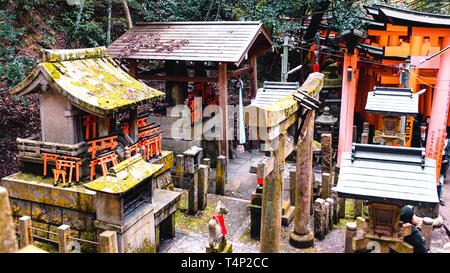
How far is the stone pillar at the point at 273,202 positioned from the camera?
6469 millimetres

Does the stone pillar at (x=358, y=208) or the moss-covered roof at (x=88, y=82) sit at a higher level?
the moss-covered roof at (x=88, y=82)

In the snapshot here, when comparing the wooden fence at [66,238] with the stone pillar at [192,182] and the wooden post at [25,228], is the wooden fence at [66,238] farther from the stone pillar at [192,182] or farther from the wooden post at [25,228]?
the stone pillar at [192,182]

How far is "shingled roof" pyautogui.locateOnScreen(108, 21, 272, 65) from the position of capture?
503 inches

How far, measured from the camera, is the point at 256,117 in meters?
5.98

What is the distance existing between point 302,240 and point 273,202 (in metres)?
2.73

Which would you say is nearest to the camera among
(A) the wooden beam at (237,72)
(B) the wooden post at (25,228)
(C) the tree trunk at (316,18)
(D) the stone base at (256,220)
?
(B) the wooden post at (25,228)

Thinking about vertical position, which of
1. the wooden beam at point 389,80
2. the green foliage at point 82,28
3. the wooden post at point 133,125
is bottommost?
the wooden post at point 133,125

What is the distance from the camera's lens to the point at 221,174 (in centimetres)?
1216

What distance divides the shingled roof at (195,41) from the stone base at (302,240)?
6075 millimetres

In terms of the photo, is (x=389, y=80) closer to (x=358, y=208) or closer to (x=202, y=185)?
(x=358, y=208)

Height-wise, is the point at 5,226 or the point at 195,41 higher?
the point at 195,41

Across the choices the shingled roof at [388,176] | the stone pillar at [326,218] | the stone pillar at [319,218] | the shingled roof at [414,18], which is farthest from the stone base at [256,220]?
the shingled roof at [414,18]

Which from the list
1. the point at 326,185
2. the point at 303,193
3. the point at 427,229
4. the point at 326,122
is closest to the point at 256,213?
the point at 303,193

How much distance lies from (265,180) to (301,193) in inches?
94.4
